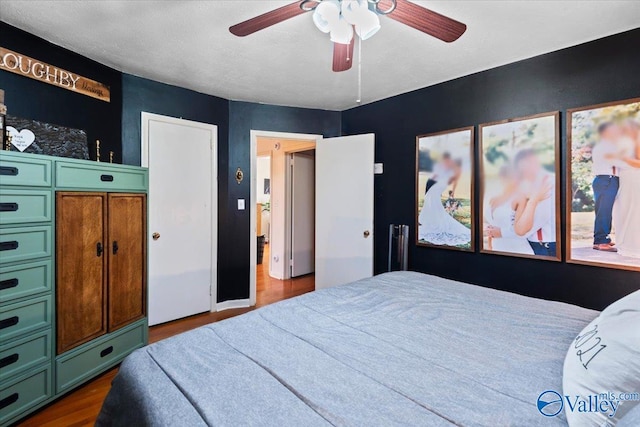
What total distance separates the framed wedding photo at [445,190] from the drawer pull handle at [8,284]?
305cm

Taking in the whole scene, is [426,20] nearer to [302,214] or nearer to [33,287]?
[33,287]

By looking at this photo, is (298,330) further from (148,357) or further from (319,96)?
(319,96)

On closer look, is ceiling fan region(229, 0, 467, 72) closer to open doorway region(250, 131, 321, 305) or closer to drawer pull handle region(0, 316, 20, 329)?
drawer pull handle region(0, 316, 20, 329)


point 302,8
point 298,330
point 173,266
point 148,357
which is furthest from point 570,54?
point 173,266

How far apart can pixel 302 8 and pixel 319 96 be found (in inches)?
81.5

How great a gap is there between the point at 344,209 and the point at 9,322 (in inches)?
112

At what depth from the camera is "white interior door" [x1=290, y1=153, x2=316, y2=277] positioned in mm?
5125

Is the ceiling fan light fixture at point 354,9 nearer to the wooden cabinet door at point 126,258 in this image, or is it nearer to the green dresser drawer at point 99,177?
the green dresser drawer at point 99,177

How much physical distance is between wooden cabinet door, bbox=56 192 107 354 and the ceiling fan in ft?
4.89

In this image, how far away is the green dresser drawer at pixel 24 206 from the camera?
171cm

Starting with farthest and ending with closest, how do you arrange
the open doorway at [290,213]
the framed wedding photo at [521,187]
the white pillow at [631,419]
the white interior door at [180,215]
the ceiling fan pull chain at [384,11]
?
the open doorway at [290,213], the white interior door at [180,215], the framed wedding photo at [521,187], the ceiling fan pull chain at [384,11], the white pillow at [631,419]

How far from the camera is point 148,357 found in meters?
1.17

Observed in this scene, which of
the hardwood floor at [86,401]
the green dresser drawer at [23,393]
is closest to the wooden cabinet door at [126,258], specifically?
the hardwood floor at [86,401]

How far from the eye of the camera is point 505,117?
269 centimetres
